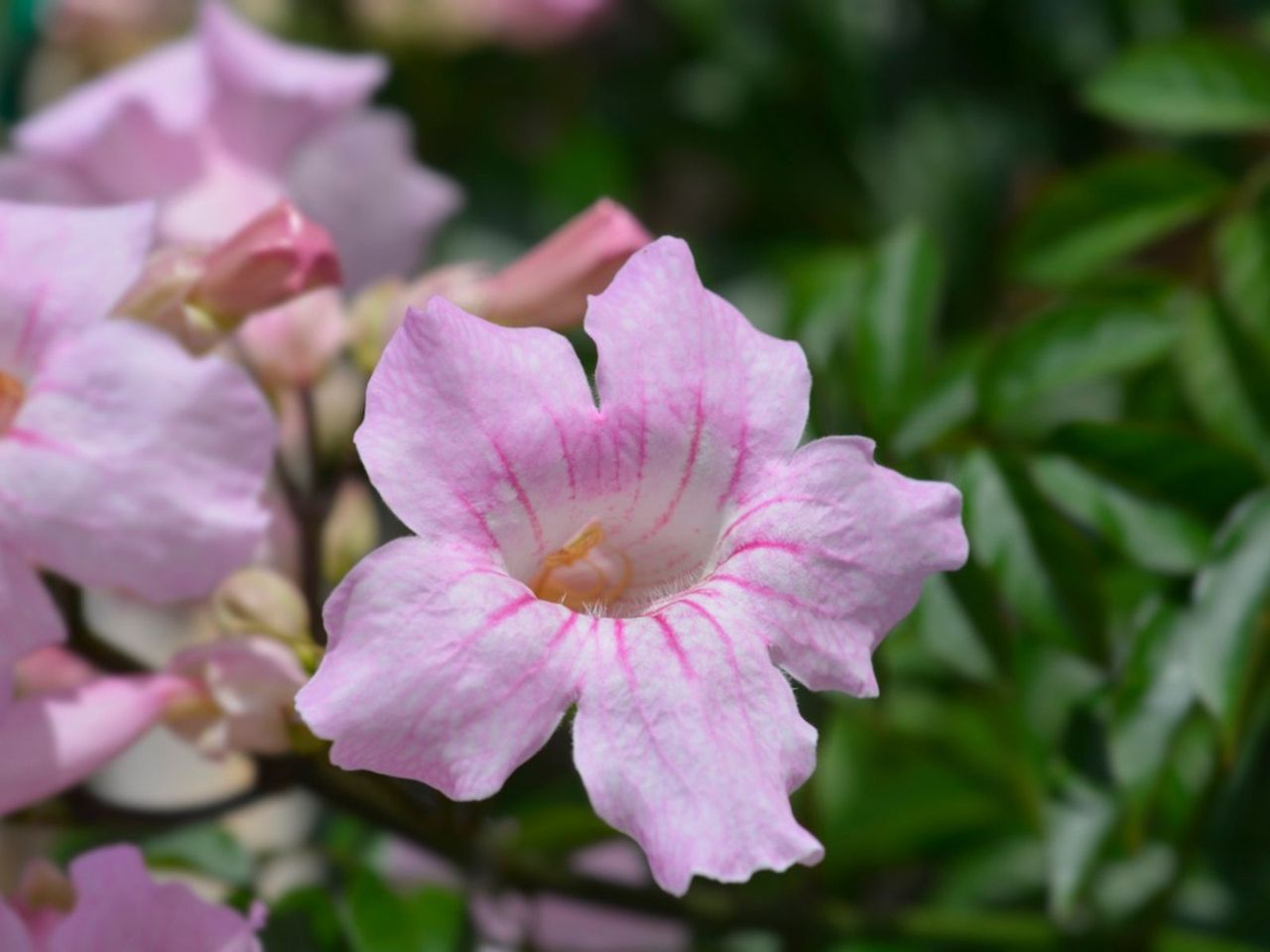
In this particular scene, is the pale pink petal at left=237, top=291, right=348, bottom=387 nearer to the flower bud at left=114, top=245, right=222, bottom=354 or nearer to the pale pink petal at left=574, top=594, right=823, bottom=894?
the flower bud at left=114, top=245, right=222, bottom=354

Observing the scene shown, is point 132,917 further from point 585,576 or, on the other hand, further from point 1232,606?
point 1232,606

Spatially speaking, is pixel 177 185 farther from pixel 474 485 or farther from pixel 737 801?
pixel 737 801

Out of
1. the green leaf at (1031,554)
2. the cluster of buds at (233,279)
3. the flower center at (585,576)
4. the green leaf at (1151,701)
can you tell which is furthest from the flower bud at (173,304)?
the green leaf at (1151,701)

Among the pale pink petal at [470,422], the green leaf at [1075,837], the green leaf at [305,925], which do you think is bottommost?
the green leaf at [305,925]

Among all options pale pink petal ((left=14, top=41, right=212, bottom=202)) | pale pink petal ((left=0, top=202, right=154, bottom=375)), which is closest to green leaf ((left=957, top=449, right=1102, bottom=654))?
pale pink petal ((left=0, top=202, right=154, bottom=375))

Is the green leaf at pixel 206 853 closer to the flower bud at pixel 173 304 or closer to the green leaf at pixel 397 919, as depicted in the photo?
the green leaf at pixel 397 919

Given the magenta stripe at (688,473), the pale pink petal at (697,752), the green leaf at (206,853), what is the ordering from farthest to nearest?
the green leaf at (206,853), the magenta stripe at (688,473), the pale pink petal at (697,752)

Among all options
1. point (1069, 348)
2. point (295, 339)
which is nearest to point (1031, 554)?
point (1069, 348)
